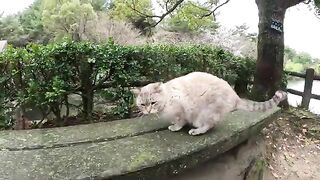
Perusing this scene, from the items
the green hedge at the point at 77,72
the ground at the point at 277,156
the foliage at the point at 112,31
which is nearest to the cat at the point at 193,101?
the ground at the point at 277,156

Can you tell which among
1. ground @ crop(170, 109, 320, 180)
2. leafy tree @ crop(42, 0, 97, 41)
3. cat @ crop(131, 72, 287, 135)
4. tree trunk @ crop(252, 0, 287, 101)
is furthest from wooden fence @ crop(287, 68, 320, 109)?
leafy tree @ crop(42, 0, 97, 41)

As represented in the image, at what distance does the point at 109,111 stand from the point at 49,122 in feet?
2.03

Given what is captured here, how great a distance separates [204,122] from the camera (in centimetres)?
284

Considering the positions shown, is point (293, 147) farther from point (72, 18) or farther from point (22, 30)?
point (22, 30)

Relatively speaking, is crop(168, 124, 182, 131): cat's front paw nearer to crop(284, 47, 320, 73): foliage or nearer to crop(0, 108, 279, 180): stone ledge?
crop(0, 108, 279, 180): stone ledge

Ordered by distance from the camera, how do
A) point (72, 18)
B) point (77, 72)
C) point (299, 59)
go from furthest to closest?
point (72, 18) < point (299, 59) < point (77, 72)

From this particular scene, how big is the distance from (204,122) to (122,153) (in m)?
0.75

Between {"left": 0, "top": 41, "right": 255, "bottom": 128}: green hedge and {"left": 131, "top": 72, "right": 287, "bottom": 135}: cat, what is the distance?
89 cm

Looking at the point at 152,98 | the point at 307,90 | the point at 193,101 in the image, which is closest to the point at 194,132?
the point at 193,101

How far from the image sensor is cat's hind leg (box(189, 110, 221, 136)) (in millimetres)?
2773

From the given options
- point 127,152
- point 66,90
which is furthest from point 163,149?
point 66,90

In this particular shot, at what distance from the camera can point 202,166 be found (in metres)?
3.18

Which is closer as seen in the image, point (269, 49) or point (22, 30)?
point (269, 49)

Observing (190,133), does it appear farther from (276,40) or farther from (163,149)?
(276,40)
